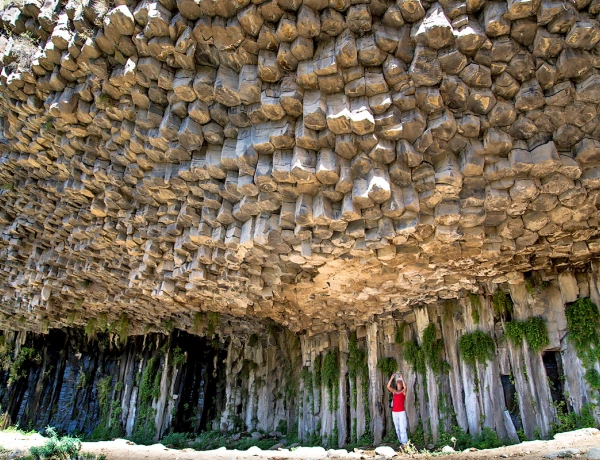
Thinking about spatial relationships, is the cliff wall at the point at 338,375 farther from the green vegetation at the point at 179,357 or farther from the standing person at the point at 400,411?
the standing person at the point at 400,411

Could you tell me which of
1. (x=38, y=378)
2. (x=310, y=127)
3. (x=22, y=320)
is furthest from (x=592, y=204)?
(x=38, y=378)

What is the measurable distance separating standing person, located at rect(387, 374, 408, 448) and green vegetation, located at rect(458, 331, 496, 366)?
137cm

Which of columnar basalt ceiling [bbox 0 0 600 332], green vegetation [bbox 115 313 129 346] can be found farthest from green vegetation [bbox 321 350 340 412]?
green vegetation [bbox 115 313 129 346]

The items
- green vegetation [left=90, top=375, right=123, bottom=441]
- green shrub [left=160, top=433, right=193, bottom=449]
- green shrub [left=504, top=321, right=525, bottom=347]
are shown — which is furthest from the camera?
green vegetation [left=90, top=375, right=123, bottom=441]

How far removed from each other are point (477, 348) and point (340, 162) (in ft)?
15.4

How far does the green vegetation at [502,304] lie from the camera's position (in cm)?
842

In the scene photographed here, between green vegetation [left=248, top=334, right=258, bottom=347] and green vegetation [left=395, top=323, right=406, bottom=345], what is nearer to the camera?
green vegetation [left=395, top=323, right=406, bottom=345]

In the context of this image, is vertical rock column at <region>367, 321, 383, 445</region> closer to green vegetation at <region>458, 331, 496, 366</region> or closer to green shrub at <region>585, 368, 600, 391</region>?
green vegetation at <region>458, 331, 496, 366</region>

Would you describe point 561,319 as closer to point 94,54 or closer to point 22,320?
point 94,54

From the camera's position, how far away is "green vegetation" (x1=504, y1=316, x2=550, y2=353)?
7.77m

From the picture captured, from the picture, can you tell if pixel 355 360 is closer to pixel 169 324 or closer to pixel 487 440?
pixel 487 440

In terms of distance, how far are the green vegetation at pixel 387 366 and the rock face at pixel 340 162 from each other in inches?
9.1

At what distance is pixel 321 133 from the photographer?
20.1 ft

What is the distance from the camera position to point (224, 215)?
24.3ft
